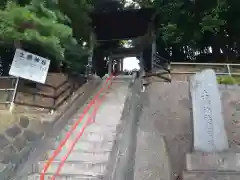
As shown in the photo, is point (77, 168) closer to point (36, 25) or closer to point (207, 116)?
point (207, 116)

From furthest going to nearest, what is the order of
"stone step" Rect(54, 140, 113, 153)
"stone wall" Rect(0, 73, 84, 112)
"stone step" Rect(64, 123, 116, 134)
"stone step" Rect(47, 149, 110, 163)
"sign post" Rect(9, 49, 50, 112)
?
"stone wall" Rect(0, 73, 84, 112) < "sign post" Rect(9, 49, 50, 112) < "stone step" Rect(64, 123, 116, 134) < "stone step" Rect(54, 140, 113, 153) < "stone step" Rect(47, 149, 110, 163)

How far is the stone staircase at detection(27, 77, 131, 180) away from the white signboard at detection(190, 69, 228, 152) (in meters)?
1.93

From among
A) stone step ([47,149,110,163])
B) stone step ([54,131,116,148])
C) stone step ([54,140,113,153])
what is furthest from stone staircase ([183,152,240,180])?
stone step ([54,131,116,148])

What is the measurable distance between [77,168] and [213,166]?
264 cm

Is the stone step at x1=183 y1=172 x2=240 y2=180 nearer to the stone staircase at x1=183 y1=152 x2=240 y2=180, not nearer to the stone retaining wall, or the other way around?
the stone staircase at x1=183 y1=152 x2=240 y2=180

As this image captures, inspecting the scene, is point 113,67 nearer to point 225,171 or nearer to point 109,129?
point 109,129

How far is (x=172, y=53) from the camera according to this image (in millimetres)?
15492

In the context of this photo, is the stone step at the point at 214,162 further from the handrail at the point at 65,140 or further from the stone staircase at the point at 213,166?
the handrail at the point at 65,140

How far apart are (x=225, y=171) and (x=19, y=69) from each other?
626 cm

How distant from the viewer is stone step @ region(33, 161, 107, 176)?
602cm

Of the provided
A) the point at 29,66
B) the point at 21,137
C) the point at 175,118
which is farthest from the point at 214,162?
the point at 29,66

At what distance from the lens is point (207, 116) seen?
19.9ft

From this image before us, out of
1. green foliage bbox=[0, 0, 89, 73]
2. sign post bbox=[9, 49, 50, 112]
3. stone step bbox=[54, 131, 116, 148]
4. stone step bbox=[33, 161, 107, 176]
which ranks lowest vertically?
stone step bbox=[33, 161, 107, 176]

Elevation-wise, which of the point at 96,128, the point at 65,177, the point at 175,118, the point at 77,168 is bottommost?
the point at 65,177
